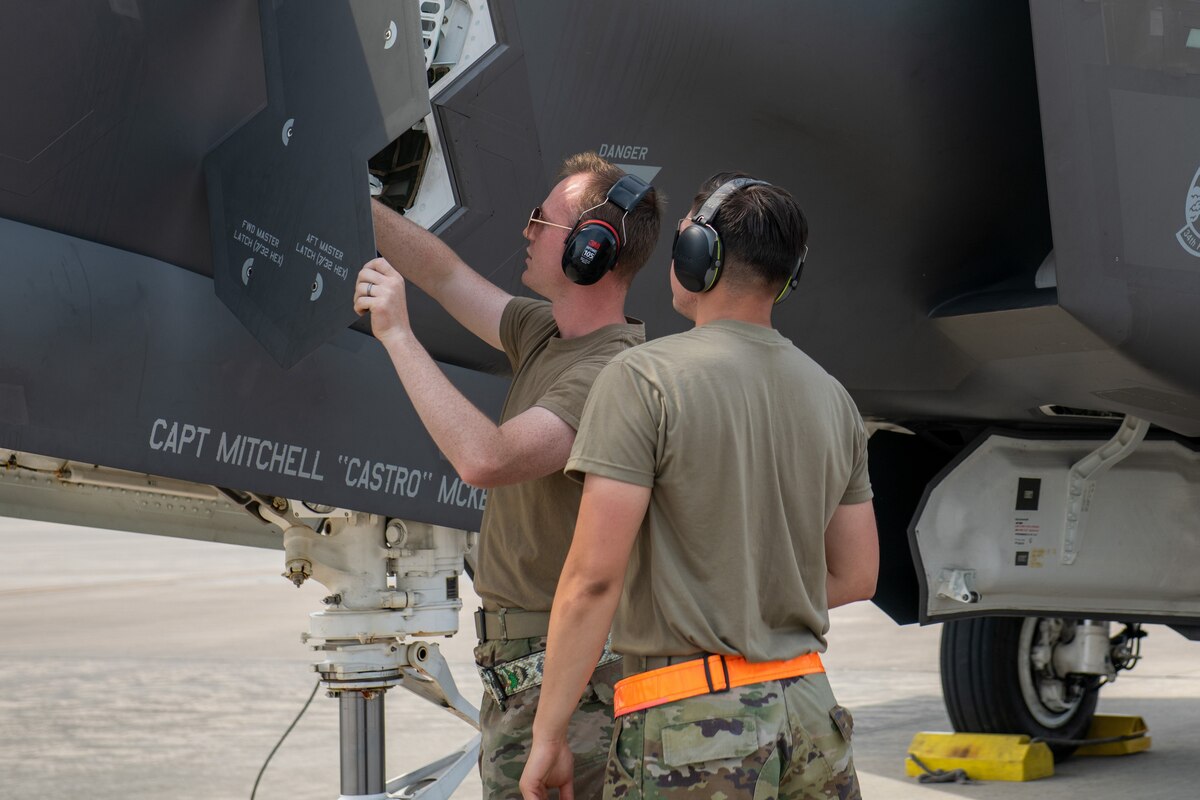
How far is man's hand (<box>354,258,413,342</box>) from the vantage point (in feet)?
7.66

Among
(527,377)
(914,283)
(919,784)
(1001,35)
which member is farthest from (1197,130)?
(919,784)

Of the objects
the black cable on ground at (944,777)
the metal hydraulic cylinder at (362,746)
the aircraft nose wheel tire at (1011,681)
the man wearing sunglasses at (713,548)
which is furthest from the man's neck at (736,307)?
the aircraft nose wheel tire at (1011,681)

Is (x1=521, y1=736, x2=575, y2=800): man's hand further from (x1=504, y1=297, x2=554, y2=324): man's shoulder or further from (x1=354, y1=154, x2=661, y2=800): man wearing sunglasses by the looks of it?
(x1=504, y1=297, x2=554, y2=324): man's shoulder

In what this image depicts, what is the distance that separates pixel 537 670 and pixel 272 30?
1374 mm

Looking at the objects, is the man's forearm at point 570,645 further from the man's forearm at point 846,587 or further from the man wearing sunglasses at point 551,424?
the man's forearm at point 846,587

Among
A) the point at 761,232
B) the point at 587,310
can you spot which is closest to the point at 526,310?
the point at 587,310

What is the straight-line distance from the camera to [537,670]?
102 inches

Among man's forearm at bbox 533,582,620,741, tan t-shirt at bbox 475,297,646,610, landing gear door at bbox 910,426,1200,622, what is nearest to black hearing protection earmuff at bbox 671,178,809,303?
tan t-shirt at bbox 475,297,646,610

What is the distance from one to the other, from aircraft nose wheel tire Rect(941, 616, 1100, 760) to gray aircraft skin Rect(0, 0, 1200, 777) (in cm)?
156

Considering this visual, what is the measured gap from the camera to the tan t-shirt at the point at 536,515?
8.32 feet

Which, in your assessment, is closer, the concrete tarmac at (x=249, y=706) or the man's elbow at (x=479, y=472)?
the man's elbow at (x=479, y=472)

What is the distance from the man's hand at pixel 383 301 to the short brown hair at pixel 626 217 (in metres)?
0.35

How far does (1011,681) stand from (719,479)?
5.02 metres

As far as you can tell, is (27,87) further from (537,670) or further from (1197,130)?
(1197,130)
